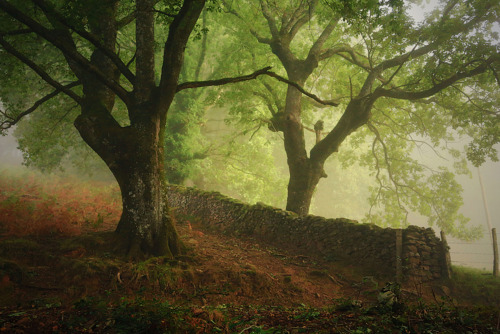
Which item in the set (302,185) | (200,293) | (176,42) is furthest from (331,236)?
(176,42)

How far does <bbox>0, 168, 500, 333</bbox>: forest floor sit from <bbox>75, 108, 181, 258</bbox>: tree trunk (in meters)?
0.51

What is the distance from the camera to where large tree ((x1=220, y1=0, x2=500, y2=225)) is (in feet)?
29.7

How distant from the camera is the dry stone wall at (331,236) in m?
7.43

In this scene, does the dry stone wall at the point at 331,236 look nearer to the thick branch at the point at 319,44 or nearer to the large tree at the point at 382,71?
the large tree at the point at 382,71

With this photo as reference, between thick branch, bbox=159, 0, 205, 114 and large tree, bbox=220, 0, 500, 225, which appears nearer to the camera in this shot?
thick branch, bbox=159, 0, 205, 114

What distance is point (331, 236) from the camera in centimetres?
892

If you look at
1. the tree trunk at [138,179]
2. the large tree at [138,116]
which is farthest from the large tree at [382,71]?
the tree trunk at [138,179]

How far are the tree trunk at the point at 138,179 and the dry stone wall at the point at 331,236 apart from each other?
3.00m

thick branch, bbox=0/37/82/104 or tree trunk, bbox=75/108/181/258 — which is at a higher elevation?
thick branch, bbox=0/37/82/104

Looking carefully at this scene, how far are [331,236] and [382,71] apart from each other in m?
7.54

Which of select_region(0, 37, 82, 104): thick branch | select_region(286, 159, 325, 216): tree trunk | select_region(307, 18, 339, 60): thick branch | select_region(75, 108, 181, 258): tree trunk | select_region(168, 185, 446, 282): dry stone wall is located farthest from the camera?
select_region(307, 18, 339, 60): thick branch

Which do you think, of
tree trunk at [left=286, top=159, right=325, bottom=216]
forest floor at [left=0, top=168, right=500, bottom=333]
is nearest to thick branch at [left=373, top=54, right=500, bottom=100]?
tree trunk at [left=286, top=159, right=325, bottom=216]

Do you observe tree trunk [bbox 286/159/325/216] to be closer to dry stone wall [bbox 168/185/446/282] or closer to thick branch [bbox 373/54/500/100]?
dry stone wall [bbox 168/185/446/282]

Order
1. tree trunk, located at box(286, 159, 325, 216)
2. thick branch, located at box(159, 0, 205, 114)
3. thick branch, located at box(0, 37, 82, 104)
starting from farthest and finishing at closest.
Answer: tree trunk, located at box(286, 159, 325, 216) → thick branch, located at box(0, 37, 82, 104) → thick branch, located at box(159, 0, 205, 114)
